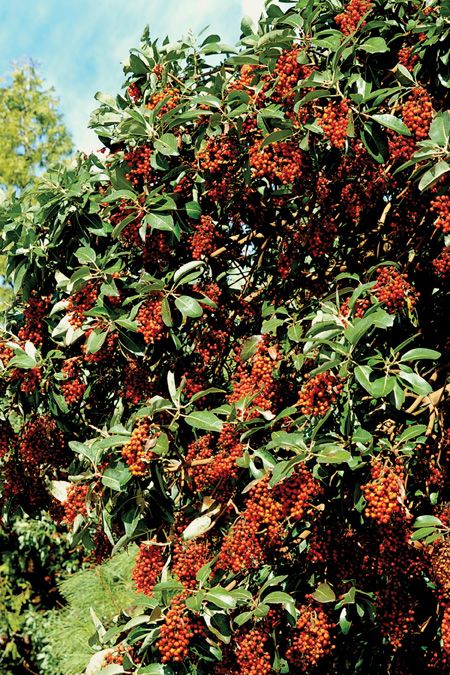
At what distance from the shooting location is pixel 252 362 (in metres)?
2.99

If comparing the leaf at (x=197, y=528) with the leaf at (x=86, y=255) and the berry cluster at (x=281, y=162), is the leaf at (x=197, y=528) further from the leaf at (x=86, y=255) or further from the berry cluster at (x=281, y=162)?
the berry cluster at (x=281, y=162)

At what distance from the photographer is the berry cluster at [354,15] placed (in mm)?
2764

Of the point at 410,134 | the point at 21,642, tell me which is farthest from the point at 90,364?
the point at 21,642

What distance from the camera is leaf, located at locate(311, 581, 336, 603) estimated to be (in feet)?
8.66

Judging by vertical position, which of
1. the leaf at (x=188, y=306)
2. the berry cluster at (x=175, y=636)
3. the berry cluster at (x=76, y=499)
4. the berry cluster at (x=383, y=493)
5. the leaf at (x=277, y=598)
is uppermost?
the leaf at (x=188, y=306)

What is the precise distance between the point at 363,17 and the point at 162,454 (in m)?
1.59

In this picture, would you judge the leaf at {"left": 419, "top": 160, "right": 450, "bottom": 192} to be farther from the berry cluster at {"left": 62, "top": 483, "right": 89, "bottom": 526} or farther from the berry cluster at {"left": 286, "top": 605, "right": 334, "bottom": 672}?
the berry cluster at {"left": 62, "top": 483, "right": 89, "bottom": 526}

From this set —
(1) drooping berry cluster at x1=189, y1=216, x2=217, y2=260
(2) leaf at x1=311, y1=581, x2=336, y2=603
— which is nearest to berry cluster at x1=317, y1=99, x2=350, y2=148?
(1) drooping berry cluster at x1=189, y1=216, x2=217, y2=260

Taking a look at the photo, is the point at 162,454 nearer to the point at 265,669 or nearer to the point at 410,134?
the point at 265,669

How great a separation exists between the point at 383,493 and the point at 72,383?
1.39 m

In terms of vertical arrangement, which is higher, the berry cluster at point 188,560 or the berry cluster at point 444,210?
the berry cluster at point 444,210

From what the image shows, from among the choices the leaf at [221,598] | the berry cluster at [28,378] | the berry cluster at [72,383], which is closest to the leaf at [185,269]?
the berry cluster at [72,383]

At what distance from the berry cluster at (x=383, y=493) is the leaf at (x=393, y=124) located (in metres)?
1.04

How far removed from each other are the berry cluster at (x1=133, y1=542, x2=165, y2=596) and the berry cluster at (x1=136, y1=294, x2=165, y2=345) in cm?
76
